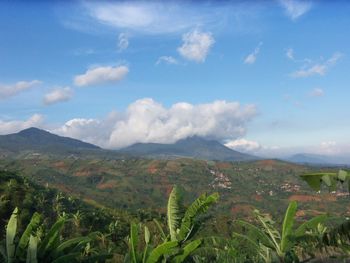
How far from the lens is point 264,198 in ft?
624

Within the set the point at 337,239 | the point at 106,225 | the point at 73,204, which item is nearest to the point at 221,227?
the point at 106,225

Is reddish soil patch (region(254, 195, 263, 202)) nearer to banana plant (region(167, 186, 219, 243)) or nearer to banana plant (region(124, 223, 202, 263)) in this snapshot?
banana plant (region(167, 186, 219, 243))

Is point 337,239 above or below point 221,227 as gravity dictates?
above

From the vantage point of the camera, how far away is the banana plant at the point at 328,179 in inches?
340

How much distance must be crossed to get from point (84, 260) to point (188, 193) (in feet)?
596

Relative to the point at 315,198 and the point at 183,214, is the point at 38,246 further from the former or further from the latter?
the point at 315,198

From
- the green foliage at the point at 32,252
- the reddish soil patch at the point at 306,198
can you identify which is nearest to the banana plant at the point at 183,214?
the green foliage at the point at 32,252

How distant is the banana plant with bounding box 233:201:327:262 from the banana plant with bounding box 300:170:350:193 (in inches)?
203

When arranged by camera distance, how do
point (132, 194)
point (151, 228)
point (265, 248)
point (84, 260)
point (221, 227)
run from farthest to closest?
point (132, 194) < point (221, 227) < point (151, 228) < point (265, 248) < point (84, 260)

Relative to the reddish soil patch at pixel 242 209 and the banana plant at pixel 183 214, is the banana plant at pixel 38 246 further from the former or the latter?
the reddish soil patch at pixel 242 209

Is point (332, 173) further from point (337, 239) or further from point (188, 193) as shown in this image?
point (188, 193)

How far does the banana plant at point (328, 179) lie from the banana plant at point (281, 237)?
16.9ft

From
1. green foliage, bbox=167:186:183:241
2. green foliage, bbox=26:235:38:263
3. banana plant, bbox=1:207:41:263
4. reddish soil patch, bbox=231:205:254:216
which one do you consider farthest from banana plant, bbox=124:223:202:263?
reddish soil patch, bbox=231:205:254:216

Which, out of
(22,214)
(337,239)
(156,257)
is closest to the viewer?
(337,239)
